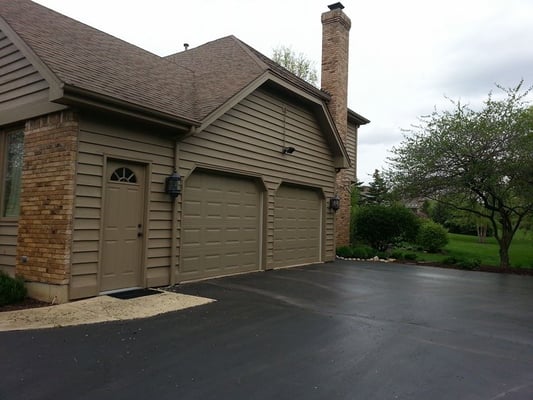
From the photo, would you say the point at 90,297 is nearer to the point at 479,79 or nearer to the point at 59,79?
the point at 59,79

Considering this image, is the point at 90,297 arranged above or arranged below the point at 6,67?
below

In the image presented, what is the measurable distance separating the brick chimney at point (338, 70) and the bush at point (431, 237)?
5310mm

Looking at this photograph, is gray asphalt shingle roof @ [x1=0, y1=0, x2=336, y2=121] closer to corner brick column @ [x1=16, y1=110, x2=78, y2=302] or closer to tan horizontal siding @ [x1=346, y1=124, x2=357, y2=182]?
corner brick column @ [x1=16, y1=110, x2=78, y2=302]

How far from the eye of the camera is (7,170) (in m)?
6.91

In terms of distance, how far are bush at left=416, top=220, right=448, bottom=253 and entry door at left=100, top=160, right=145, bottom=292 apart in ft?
45.8

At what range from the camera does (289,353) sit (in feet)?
13.1

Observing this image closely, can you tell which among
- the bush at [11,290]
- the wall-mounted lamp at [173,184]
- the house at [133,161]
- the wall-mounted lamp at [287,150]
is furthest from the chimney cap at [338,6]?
the bush at [11,290]

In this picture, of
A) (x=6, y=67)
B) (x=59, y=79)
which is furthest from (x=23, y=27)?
(x=59, y=79)

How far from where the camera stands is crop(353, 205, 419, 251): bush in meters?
15.7

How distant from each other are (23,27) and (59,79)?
7.12ft

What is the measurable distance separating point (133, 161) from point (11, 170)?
2.06 metres

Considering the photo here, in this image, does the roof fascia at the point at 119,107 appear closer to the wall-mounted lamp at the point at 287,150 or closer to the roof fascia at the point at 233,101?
the roof fascia at the point at 233,101

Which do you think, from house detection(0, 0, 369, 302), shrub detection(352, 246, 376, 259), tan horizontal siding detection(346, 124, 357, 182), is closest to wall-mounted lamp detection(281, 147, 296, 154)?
house detection(0, 0, 369, 302)

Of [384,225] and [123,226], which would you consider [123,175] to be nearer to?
[123,226]
